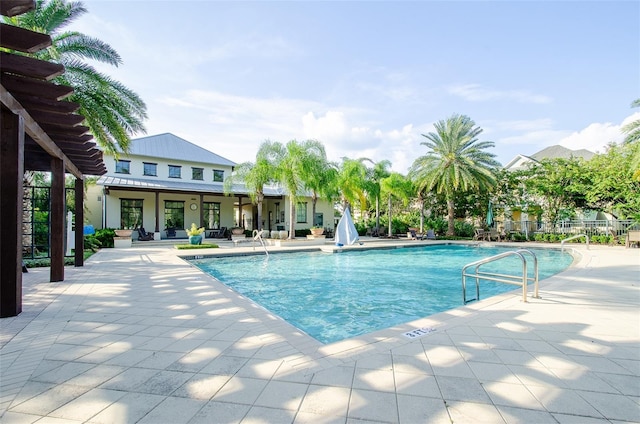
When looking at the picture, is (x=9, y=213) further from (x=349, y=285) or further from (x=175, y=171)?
(x=175, y=171)

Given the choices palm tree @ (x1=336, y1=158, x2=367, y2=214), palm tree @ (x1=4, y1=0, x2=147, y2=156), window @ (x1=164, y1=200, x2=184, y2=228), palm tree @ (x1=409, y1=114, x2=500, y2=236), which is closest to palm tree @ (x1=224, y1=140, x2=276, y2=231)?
palm tree @ (x1=336, y1=158, x2=367, y2=214)

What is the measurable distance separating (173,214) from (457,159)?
19.5 meters

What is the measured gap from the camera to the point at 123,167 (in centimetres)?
1961

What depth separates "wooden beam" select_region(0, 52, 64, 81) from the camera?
127 inches

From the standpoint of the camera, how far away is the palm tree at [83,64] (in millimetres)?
7977

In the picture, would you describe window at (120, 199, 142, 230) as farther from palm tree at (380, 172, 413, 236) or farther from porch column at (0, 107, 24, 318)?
porch column at (0, 107, 24, 318)

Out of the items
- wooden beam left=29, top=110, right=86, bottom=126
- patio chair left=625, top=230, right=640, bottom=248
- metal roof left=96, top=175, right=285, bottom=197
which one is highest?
metal roof left=96, top=175, right=285, bottom=197

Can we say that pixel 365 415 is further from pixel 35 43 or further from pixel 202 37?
pixel 202 37

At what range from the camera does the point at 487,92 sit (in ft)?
45.8

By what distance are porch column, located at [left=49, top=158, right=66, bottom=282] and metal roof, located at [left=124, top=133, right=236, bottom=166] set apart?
1466cm

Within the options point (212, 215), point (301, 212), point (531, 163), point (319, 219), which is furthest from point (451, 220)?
point (212, 215)

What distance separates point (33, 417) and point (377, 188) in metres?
21.1

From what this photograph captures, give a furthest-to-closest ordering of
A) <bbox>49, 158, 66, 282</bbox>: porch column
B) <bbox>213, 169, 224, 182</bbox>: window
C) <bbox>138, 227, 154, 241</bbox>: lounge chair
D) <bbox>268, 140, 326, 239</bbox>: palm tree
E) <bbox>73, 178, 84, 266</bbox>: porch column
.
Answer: <bbox>213, 169, 224, 182</bbox>: window
<bbox>138, 227, 154, 241</bbox>: lounge chair
<bbox>268, 140, 326, 239</bbox>: palm tree
<bbox>73, 178, 84, 266</bbox>: porch column
<bbox>49, 158, 66, 282</bbox>: porch column

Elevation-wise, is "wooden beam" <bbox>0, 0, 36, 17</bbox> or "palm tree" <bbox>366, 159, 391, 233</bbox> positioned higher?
"palm tree" <bbox>366, 159, 391, 233</bbox>
